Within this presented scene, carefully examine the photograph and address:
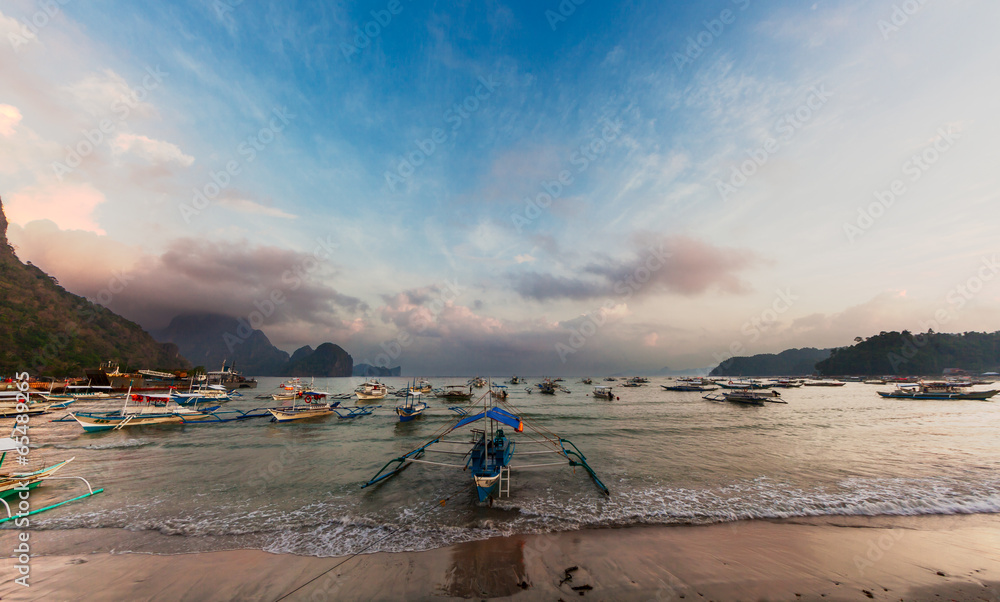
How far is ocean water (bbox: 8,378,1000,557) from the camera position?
388 inches

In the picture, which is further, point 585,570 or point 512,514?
point 512,514

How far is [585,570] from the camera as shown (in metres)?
7.50

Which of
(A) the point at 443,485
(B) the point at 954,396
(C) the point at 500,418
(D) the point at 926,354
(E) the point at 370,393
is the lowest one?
(E) the point at 370,393

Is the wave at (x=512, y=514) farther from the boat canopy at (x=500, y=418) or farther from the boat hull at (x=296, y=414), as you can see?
the boat hull at (x=296, y=414)

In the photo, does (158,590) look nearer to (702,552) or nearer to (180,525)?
(180,525)

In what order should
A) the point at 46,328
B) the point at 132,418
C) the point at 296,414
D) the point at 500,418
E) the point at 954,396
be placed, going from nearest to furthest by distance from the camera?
the point at 500,418
the point at 132,418
the point at 296,414
the point at 954,396
the point at 46,328

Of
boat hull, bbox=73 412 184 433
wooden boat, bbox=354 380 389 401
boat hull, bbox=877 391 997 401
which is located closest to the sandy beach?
boat hull, bbox=73 412 184 433

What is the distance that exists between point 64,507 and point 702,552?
20838 mm

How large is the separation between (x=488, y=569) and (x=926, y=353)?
659ft

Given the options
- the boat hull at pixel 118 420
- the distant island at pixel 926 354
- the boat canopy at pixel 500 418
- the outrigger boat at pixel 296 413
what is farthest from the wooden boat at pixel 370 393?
the distant island at pixel 926 354

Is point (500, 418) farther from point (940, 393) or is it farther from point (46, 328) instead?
point (46, 328)

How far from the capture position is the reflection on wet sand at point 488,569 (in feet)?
22.2

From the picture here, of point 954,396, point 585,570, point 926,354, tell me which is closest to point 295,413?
point 585,570

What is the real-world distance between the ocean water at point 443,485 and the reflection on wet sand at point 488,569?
747 millimetres
